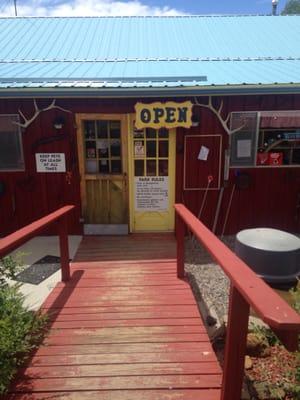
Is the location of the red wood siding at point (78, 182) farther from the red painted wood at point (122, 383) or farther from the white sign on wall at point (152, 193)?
the red painted wood at point (122, 383)

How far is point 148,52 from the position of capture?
6832 mm

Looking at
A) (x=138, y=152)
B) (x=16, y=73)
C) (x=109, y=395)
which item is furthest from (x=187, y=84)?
(x=109, y=395)

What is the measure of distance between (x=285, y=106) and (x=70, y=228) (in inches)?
179

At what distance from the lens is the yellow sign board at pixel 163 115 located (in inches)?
210

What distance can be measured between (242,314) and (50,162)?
15.7 ft

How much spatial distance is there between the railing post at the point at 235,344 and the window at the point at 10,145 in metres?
5.01

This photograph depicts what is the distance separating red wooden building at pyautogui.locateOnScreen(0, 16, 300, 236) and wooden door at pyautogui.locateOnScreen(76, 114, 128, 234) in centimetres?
2

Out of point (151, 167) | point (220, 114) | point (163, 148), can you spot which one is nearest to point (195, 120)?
point (220, 114)

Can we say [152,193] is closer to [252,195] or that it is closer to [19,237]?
[252,195]

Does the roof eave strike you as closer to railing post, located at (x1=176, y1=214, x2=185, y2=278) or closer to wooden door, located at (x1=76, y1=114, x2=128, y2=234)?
wooden door, located at (x1=76, y1=114, x2=128, y2=234)

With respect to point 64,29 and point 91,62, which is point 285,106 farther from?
point 64,29

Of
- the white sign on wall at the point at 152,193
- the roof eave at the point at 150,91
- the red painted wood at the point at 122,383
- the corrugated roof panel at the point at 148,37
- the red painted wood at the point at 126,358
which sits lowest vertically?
the red painted wood at the point at 122,383

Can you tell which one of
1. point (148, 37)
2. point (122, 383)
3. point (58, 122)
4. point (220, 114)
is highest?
point (148, 37)

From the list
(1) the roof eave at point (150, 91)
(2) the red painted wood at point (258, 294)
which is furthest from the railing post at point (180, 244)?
(1) the roof eave at point (150, 91)
